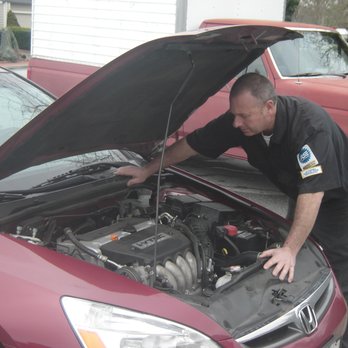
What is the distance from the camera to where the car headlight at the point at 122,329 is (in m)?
1.70

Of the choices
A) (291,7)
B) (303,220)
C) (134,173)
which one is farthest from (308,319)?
(291,7)

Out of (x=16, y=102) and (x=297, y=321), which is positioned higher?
(x=16, y=102)

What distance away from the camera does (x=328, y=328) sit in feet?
7.49

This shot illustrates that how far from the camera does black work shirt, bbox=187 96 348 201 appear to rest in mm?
2771

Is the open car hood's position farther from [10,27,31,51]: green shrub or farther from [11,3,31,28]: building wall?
[11,3,31,28]: building wall

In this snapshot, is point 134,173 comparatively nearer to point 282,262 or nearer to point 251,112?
point 251,112

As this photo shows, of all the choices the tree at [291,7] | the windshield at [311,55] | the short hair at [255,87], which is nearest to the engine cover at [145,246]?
the short hair at [255,87]

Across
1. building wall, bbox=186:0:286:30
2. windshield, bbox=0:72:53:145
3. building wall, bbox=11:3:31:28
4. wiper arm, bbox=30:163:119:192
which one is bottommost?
building wall, bbox=11:3:31:28

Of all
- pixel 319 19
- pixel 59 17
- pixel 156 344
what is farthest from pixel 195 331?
pixel 319 19

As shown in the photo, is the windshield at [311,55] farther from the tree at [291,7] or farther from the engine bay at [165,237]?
the tree at [291,7]

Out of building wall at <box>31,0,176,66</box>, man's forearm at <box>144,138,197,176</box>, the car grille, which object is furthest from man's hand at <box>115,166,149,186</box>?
building wall at <box>31,0,176,66</box>

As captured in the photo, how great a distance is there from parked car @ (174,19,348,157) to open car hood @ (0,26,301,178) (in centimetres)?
250

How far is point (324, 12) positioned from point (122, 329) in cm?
1953

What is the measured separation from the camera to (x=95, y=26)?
739 cm
